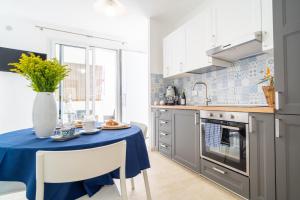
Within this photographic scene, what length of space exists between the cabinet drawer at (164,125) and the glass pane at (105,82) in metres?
1.81

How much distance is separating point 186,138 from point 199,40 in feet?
5.13

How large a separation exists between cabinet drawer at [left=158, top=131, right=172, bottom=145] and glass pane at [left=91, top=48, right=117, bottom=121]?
6.01ft

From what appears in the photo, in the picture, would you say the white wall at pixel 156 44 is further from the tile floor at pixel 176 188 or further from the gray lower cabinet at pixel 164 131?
the tile floor at pixel 176 188

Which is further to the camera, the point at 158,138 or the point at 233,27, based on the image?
the point at 158,138

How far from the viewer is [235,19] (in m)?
1.95

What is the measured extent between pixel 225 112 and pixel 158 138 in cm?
178

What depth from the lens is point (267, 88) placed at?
1.49 m

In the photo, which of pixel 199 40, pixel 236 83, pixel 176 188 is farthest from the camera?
pixel 199 40

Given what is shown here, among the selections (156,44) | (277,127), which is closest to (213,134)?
(277,127)

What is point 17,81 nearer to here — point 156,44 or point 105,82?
point 105,82

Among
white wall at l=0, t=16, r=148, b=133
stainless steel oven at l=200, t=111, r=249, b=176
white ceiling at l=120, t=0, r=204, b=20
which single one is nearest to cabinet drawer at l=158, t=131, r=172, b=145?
stainless steel oven at l=200, t=111, r=249, b=176

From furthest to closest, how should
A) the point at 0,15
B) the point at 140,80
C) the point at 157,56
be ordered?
the point at 140,80 < the point at 157,56 < the point at 0,15

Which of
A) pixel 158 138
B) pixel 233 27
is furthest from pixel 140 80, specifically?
pixel 233 27

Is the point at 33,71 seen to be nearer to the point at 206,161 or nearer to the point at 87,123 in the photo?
the point at 87,123
